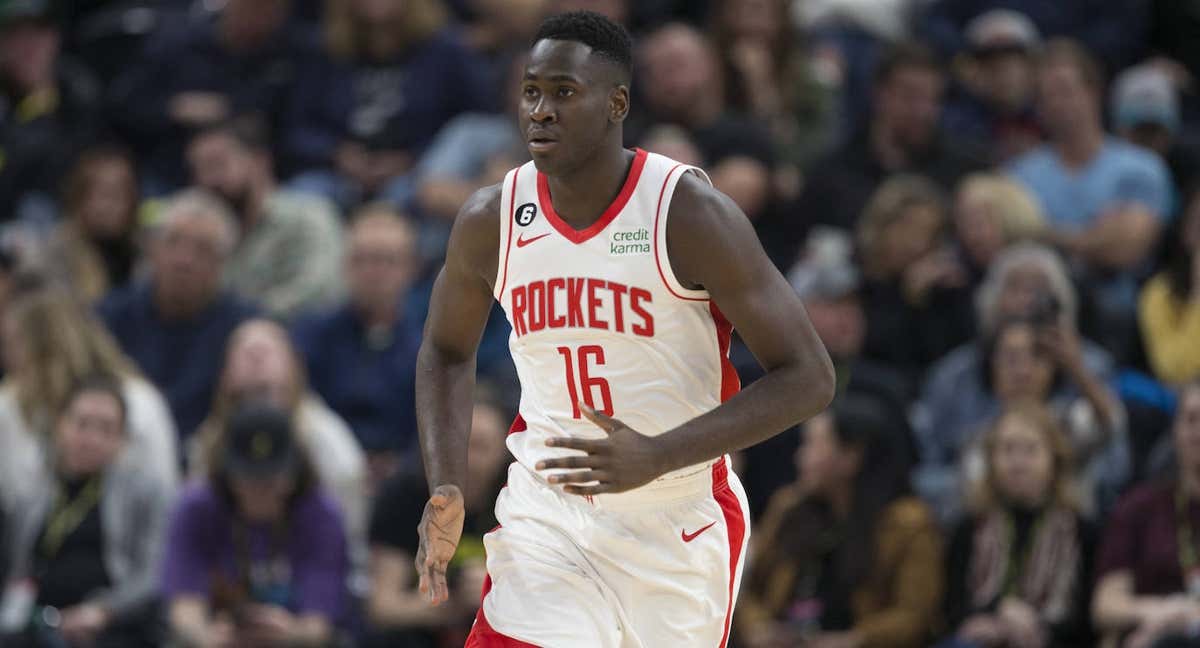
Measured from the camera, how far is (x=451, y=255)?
16.4 feet

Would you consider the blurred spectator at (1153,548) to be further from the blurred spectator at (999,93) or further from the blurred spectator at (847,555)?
the blurred spectator at (999,93)

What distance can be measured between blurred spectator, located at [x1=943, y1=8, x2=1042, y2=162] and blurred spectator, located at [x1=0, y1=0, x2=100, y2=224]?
17.9ft

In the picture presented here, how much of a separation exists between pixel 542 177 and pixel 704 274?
1.86 feet

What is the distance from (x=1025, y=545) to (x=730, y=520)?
352 cm

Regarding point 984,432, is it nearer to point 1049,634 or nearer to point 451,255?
point 1049,634

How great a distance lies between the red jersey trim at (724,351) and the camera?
4863 mm

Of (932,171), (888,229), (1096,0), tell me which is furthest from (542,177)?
(1096,0)

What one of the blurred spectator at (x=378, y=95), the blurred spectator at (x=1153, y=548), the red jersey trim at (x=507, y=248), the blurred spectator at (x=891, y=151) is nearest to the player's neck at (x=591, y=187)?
the red jersey trim at (x=507, y=248)

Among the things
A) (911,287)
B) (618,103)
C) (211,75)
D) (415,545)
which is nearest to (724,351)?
(618,103)

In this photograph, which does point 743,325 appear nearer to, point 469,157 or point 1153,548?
point 1153,548

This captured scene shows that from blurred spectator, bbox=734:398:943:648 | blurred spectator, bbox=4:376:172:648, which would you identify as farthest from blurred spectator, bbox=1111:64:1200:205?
blurred spectator, bbox=4:376:172:648

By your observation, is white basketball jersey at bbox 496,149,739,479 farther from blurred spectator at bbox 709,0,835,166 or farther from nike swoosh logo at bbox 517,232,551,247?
blurred spectator at bbox 709,0,835,166

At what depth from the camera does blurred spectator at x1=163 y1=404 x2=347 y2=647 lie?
8.34 metres

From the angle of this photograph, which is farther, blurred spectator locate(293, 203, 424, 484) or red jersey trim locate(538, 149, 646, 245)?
blurred spectator locate(293, 203, 424, 484)
